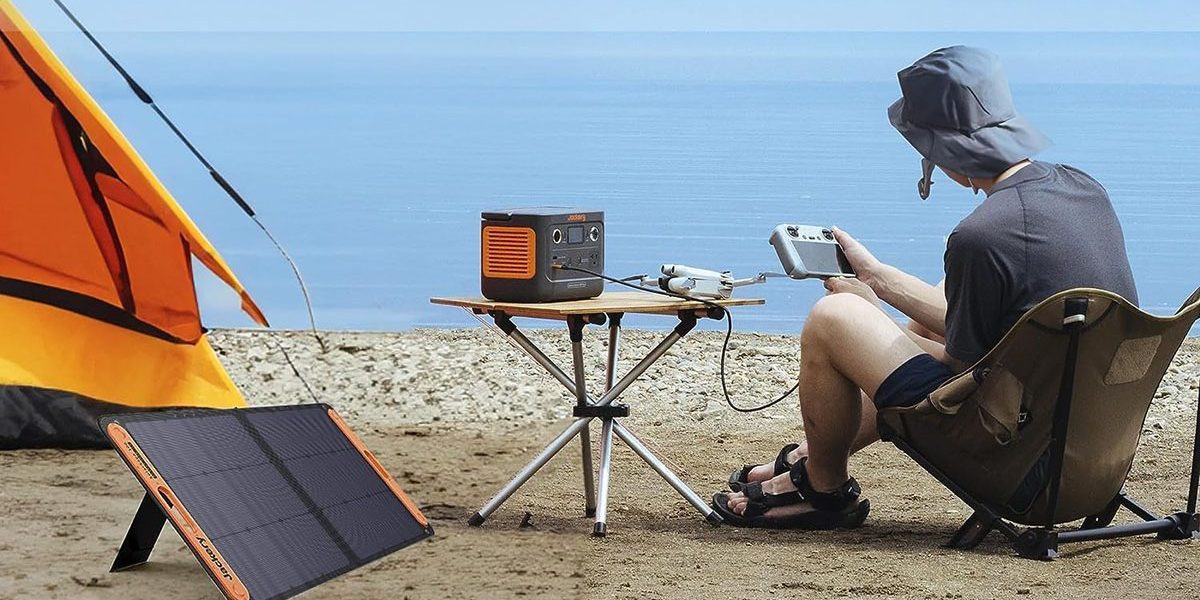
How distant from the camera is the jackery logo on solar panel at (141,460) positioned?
9.12ft

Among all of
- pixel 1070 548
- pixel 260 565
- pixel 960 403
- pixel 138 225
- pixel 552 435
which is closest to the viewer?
pixel 260 565

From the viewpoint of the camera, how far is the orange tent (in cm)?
409

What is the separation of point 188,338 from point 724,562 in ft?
5.88

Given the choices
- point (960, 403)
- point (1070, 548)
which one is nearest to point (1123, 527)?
point (1070, 548)

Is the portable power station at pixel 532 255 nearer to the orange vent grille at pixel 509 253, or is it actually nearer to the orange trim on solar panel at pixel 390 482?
the orange vent grille at pixel 509 253

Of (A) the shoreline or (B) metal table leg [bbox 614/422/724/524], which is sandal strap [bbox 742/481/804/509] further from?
(A) the shoreline

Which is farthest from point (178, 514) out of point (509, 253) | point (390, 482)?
point (509, 253)

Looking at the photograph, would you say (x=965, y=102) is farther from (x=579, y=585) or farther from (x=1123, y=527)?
(x=579, y=585)

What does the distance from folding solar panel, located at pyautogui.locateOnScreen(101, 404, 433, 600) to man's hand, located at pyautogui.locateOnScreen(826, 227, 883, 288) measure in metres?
1.01

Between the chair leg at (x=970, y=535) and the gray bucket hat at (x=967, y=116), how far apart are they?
2.16 ft

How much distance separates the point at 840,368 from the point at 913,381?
0.17 metres

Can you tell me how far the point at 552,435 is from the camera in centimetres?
465

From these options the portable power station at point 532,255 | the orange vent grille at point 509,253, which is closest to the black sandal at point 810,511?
the portable power station at point 532,255

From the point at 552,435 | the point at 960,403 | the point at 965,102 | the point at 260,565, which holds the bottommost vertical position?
the point at 552,435
